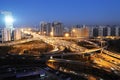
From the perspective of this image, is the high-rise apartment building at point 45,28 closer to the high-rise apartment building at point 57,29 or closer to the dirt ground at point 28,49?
the high-rise apartment building at point 57,29

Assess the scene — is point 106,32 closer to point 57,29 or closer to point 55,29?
point 57,29

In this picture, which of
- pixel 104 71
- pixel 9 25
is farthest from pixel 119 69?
pixel 9 25

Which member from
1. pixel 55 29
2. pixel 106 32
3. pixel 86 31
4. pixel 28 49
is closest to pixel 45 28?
pixel 55 29

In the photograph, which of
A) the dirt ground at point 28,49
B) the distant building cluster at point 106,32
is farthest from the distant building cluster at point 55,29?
the dirt ground at point 28,49

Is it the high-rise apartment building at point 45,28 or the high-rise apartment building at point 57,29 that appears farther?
the high-rise apartment building at point 45,28

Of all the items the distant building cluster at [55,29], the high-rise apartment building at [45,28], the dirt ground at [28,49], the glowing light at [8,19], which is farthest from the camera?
the high-rise apartment building at [45,28]

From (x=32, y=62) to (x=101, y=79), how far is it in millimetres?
3262

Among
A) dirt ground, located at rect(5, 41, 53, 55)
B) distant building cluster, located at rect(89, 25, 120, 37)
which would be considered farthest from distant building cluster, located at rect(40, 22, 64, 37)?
dirt ground, located at rect(5, 41, 53, 55)

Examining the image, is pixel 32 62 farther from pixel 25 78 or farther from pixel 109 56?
pixel 109 56

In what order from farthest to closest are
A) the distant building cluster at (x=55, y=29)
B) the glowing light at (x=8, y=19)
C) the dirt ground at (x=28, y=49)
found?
the distant building cluster at (x=55, y=29) < the glowing light at (x=8, y=19) < the dirt ground at (x=28, y=49)

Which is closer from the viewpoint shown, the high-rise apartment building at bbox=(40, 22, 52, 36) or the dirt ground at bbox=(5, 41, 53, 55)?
the dirt ground at bbox=(5, 41, 53, 55)

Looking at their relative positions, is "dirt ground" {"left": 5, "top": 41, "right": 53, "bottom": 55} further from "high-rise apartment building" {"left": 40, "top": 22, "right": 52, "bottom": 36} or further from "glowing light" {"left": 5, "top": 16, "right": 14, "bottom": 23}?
"high-rise apartment building" {"left": 40, "top": 22, "right": 52, "bottom": 36}

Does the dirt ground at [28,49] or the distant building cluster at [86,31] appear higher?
the distant building cluster at [86,31]

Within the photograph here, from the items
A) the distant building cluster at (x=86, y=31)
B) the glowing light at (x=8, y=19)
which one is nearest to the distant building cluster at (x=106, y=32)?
the distant building cluster at (x=86, y=31)
